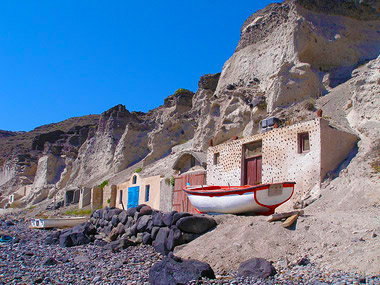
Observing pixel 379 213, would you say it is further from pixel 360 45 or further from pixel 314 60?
pixel 360 45

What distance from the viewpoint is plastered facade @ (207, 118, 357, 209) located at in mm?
11266

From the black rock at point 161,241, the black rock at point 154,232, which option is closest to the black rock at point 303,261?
the black rock at point 161,241

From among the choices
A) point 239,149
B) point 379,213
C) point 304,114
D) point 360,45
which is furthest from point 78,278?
point 360,45

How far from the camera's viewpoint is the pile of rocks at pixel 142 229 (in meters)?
9.00

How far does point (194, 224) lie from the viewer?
9016mm

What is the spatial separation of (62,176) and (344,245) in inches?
1512

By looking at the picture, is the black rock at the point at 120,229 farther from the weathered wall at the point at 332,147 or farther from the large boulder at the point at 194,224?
the weathered wall at the point at 332,147

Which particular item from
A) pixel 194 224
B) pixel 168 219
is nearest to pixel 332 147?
pixel 194 224

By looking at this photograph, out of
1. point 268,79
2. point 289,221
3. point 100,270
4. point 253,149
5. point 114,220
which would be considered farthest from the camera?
point 268,79

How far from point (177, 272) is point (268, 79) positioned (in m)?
17.7

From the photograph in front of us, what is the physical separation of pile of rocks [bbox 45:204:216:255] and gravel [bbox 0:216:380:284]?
0.35 meters

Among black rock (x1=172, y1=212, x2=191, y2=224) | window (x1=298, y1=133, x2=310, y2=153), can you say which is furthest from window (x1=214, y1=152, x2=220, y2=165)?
black rock (x1=172, y1=212, x2=191, y2=224)

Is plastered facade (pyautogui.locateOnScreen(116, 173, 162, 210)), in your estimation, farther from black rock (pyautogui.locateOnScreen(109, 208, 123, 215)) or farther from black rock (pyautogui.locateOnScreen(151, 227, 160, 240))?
black rock (pyautogui.locateOnScreen(151, 227, 160, 240))

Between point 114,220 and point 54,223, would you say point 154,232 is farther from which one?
point 54,223
